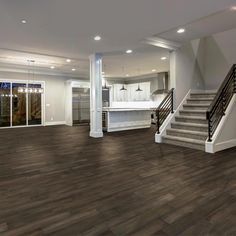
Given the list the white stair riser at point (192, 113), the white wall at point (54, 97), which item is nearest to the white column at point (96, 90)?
the white stair riser at point (192, 113)

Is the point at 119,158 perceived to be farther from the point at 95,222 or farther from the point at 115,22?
the point at 115,22

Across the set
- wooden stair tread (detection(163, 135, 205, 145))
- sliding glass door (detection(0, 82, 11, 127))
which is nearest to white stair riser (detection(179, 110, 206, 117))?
wooden stair tread (detection(163, 135, 205, 145))

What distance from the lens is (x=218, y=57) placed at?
727 centimetres

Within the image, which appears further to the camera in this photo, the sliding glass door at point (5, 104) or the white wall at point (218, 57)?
the sliding glass door at point (5, 104)

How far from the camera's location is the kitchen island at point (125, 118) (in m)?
8.31

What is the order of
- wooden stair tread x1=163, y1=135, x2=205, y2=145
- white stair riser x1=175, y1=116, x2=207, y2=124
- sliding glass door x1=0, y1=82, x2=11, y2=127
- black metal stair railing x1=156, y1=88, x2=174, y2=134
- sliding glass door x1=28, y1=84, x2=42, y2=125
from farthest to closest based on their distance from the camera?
1. sliding glass door x1=28, y1=84, x2=42, y2=125
2. sliding glass door x1=0, y1=82, x2=11, y2=127
3. black metal stair railing x1=156, y1=88, x2=174, y2=134
4. white stair riser x1=175, y1=116, x2=207, y2=124
5. wooden stair tread x1=163, y1=135, x2=205, y2=145

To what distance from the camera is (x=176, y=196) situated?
2.48m

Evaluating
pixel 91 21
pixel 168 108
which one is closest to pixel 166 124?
pixel 168 108

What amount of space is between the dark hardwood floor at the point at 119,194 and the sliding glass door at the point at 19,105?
614cm

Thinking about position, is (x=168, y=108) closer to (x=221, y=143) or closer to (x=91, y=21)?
(x=221, y=143)

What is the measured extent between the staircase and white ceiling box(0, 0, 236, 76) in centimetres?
234

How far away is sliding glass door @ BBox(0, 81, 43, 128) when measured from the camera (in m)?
9.70

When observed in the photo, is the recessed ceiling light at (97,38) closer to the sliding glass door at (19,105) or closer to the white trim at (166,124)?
the white trim at (166,124)

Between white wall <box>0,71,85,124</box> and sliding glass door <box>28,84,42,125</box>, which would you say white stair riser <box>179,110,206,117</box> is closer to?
white wall <box>0,71,85,124</box>
